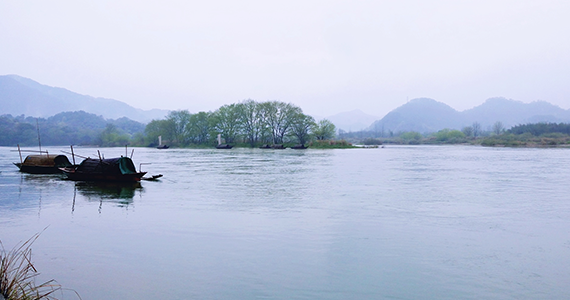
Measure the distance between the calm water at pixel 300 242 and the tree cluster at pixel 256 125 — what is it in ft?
221

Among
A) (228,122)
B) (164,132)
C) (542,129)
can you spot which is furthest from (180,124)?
(542,129)

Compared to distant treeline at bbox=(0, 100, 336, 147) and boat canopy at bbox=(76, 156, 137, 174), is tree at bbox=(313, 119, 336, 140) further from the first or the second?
boat canopy at bbox=(76, 156, 137, 174)

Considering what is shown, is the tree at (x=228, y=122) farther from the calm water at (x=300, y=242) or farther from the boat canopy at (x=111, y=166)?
the calm water at (x=300, y=242)

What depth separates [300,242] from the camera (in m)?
8.52

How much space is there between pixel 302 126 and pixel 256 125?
431 inches

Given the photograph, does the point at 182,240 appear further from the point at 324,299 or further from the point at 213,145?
the point at 213,145

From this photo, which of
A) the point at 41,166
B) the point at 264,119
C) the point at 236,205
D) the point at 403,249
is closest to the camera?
the point at 403,249

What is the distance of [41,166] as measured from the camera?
2584 cm

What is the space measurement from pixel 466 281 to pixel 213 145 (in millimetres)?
86299

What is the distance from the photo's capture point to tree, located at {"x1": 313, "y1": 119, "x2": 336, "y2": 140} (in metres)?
83.9

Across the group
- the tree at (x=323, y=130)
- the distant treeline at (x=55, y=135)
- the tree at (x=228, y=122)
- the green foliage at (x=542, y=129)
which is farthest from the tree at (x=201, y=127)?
the green foliage at (x=542, y=129)

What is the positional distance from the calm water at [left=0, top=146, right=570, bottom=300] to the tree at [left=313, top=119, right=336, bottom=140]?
67618 millimetres

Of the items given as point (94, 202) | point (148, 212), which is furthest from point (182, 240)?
point (94, 202)

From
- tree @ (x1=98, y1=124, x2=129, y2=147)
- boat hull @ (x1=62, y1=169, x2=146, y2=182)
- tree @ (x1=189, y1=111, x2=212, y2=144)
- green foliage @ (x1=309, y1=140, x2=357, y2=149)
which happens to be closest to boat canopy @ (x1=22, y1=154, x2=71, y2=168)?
boat hull @ (x1=62, y1=169, x2=146, y2=182)
